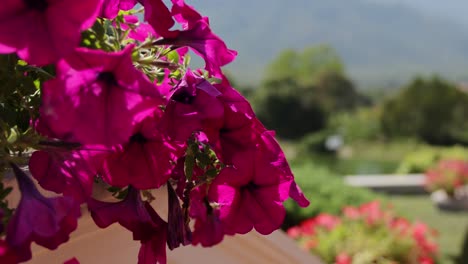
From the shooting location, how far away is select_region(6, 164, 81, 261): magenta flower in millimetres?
433

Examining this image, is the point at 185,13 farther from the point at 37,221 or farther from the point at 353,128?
the point at 353,128

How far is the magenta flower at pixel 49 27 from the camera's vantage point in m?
0.41

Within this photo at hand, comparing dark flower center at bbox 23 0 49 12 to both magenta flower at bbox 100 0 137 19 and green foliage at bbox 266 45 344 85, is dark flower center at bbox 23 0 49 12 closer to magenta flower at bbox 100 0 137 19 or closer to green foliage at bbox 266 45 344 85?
magenta flower at bbox 100 0 137 19

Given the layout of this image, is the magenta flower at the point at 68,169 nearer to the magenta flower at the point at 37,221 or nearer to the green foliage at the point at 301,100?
the magenta flower at the point at 37,221

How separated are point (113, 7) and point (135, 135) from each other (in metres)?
0.13

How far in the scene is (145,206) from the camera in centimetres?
60

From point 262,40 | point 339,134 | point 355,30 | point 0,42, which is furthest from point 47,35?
point 355,30

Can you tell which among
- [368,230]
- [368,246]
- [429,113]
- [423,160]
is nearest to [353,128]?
[429,113]

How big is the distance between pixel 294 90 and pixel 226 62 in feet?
90.3

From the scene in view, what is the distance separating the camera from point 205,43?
1.79 ft

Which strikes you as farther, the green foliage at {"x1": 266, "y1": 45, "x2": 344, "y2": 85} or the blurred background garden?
the green foliage at {"x1": 266, "y1": 45, "x2": 344, "y2": 85}

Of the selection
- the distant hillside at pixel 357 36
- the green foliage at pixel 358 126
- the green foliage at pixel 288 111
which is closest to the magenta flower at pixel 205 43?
the green foliage at pixel 358 126

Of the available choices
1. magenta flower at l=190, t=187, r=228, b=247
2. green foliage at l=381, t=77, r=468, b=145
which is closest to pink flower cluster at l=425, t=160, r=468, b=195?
magenta flower at l=190, t=187, r=228, b=247

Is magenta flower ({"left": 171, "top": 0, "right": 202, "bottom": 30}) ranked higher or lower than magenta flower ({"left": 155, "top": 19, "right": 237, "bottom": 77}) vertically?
higher
